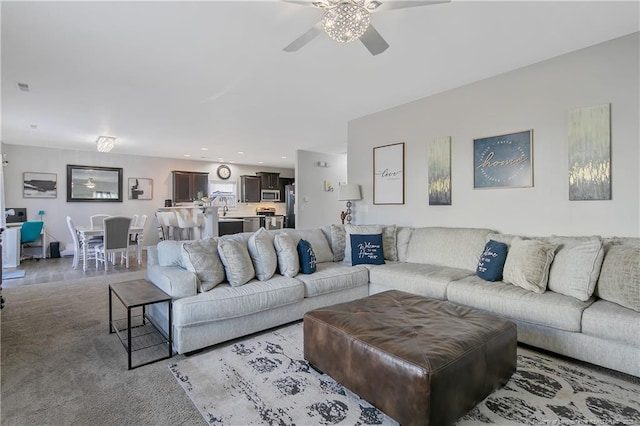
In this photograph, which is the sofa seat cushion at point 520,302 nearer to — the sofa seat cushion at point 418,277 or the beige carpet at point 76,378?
the sofa seat cushion at point 418,277

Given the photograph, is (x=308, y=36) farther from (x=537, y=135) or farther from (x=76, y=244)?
(x=76, y=244)

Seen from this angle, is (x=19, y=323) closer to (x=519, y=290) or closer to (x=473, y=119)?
(x=519, y=290)

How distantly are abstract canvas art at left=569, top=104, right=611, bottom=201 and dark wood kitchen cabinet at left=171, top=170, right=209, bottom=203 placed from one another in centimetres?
869

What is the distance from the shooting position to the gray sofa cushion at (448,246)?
3.39 m

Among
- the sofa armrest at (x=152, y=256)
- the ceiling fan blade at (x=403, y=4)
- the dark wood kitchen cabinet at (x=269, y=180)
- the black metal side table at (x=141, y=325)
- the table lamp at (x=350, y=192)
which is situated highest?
the ceiling fan blade at (x=403, y=4)

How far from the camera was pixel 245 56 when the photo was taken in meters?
2.95

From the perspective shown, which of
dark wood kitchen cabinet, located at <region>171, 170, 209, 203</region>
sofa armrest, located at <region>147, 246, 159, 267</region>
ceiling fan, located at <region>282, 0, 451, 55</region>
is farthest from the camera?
dark wood kitchen cabinet, located at <region>171, 170, 209, 203</region>

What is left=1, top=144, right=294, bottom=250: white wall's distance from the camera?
707 centimetres

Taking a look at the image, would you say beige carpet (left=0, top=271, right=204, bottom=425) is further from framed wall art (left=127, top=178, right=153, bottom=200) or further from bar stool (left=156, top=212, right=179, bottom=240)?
framed wall art (left=127, top=178, right=153, bottom=200)

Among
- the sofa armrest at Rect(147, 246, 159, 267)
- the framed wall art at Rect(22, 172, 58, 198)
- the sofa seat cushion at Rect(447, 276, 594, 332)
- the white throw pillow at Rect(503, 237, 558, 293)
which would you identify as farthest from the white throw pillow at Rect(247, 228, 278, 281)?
the framed wall art at Rect(22, 172, 58, 198)

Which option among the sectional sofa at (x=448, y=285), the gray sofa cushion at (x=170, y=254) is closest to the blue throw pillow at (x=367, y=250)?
the sectional sofa at (x=448, y=285)

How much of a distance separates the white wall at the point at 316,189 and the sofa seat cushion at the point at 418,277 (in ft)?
13.8

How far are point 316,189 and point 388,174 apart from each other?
3513mm

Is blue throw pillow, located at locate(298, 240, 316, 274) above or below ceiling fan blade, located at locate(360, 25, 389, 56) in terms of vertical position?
below
